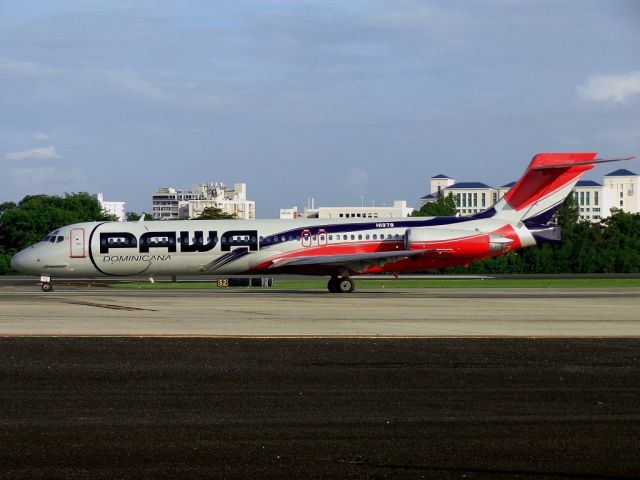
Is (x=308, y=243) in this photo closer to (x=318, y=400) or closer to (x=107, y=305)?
(x=107, y=305)

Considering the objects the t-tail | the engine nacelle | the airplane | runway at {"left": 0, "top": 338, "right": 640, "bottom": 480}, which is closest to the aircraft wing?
the airplane

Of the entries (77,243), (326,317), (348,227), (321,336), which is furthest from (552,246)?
(321,336)

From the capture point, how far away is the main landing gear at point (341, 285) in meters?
42.6

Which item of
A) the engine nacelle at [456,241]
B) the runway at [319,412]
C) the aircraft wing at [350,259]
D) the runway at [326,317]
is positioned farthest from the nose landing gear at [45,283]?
the runway at [319,412]

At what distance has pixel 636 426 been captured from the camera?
418 inches

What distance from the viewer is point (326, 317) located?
26.1m

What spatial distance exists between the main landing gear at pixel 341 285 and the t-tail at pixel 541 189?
7823 mm

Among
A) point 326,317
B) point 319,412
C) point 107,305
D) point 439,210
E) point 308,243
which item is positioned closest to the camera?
point 319,412

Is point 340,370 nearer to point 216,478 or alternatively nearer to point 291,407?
point 291,407

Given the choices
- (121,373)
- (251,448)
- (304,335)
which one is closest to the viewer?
(251,448)

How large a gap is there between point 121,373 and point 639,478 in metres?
8.78

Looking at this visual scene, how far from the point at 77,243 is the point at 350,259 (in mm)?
12716

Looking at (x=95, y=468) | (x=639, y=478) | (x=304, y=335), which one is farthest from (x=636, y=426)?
(x=304, y=335)

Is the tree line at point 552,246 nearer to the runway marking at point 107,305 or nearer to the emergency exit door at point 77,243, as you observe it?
the emergency exit door at point 77,243
